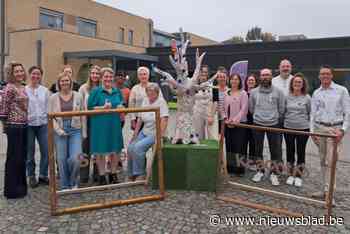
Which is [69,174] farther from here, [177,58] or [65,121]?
[177,58]

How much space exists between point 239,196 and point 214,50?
18.3 meters

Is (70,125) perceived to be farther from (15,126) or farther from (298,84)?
(298,84)

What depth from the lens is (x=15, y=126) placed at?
4.54m

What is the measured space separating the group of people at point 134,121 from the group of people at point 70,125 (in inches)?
0.5

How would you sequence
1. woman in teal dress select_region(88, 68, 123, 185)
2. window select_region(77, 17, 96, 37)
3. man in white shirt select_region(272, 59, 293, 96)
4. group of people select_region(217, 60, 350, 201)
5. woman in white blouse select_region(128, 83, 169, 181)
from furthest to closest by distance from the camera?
window select_region(77, 17, 96, 37), man in white shirt select_region(272, 59, 293, 96), woman in white blouse select_region(128, 83, 169, 181), woman in teal dress select_region(88, 68, 123, 185), group of people select_region(217, 60, 350, 201)

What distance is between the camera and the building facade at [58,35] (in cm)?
1995

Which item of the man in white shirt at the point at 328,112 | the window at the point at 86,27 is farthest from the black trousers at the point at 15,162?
the window at the point at 86,27

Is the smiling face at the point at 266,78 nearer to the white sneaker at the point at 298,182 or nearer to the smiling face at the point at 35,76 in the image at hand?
the white sneaker at the point at 298,182

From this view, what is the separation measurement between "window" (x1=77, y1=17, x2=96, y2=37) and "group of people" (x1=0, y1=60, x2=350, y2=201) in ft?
79.5

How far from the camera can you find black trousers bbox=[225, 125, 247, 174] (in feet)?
17.3

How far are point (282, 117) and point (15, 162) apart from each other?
3.97m

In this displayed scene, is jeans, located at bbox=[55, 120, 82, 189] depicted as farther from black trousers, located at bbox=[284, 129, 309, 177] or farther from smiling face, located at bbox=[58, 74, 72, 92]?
black trousers, located at bbox=[284, 129, 309, 177]

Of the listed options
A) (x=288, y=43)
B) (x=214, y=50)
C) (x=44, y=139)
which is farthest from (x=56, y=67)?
(x=44, y=139)

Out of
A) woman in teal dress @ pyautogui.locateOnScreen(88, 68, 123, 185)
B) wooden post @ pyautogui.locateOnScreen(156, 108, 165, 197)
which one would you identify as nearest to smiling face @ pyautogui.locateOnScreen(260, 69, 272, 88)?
wooden post @ pyautogui.locateOnScreen(156, 108, 165, 197)
